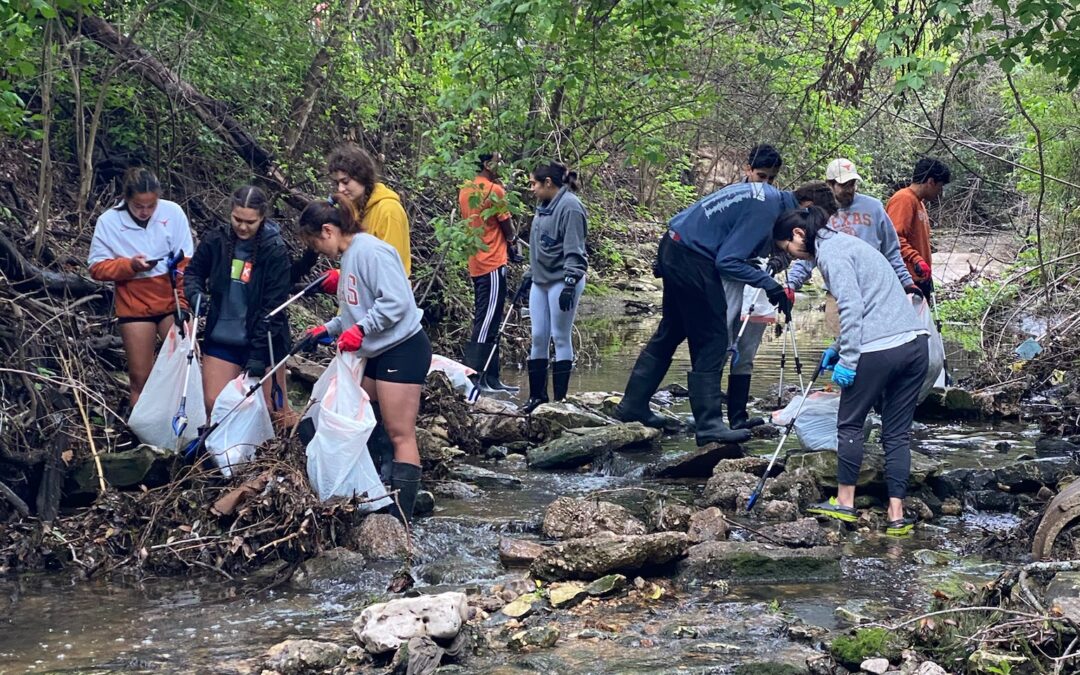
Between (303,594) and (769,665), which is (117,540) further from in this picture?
(769,665)

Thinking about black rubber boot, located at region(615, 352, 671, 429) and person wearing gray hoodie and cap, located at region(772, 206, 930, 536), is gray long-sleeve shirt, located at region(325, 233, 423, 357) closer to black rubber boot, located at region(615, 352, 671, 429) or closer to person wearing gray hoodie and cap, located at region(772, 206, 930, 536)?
person wearing gray hoodie and cap, located at region(772, 206, 930, 536)

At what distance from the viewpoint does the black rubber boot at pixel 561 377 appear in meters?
9.63

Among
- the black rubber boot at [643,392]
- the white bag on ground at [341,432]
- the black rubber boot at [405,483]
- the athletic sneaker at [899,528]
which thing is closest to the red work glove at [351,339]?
the white bag on ground at [341,432]

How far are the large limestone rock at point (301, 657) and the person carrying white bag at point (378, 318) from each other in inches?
56.9

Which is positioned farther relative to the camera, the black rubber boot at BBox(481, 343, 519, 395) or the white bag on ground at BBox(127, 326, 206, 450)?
the black rubber boot at BBox(481, 343, 519, 395)

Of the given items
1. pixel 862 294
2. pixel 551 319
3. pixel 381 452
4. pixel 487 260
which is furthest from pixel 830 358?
pixel 487 260

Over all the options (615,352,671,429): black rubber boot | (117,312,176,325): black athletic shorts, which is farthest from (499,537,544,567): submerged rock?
(615,352,671,429): black rubber boot

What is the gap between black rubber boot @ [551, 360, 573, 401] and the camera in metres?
9.63

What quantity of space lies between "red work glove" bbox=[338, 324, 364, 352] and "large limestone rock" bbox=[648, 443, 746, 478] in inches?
109

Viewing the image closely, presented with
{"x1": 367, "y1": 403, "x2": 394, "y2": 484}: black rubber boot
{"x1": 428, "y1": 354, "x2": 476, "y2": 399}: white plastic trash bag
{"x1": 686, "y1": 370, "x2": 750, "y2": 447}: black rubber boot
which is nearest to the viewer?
{"x1": 367, "y1": 403, "x2": 394, "y2": 484}: black rubber boot

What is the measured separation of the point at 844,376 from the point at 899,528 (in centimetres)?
91

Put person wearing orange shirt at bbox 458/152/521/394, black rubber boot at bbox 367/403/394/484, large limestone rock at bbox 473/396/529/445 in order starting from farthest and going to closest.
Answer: person wearing orange shirt at bbox 458/152/521/394, large limestone rock at bbox 473/396/529/445, black rubber boot at bbox 367/403/394/484

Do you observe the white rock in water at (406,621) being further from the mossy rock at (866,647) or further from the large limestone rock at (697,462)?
the large limestone rock at (697,462)

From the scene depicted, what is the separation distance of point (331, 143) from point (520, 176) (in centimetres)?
277
